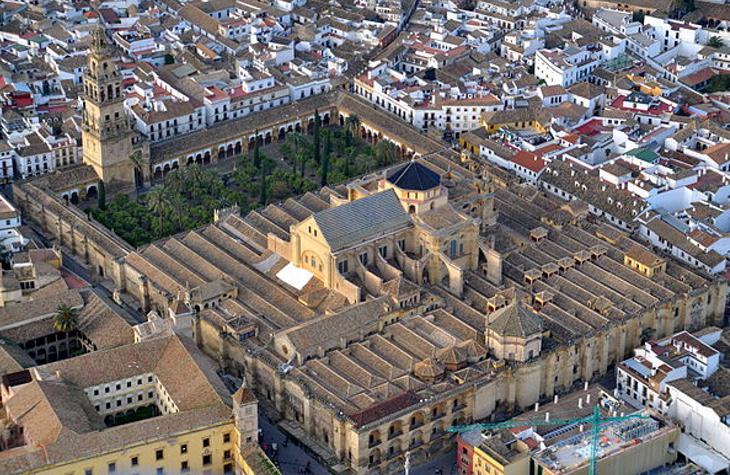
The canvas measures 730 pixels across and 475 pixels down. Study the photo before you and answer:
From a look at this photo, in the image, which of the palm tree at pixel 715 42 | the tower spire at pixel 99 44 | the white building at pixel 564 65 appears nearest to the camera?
the tower spire at pixel 99 44

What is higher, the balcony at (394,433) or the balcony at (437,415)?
the balcony at (437,415)

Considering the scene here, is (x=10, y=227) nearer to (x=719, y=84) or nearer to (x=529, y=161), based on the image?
(x=529, y=161)

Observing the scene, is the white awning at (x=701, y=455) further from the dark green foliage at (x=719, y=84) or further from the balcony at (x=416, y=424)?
the dark green foliage at (x=719, y=84)

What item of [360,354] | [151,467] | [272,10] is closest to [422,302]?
[360,354]

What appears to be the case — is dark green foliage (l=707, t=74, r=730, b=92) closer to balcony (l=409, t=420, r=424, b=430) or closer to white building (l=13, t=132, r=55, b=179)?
balcony (l=409, t=420, r=424, b=430)

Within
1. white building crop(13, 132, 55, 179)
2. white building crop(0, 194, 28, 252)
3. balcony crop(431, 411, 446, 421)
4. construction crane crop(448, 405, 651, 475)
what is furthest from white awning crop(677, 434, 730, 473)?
white building crop(13, 132, 55, 179)

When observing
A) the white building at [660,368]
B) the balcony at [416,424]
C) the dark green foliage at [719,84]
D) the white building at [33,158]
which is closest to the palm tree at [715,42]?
the dark green foliage at [719,84]
